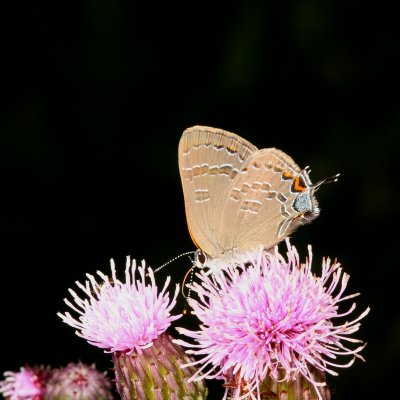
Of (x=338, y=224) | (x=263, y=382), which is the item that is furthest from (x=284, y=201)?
(x=338, y=224)

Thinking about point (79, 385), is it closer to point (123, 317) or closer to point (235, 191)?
point (123, 317)

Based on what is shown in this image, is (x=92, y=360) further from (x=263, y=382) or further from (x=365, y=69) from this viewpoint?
(x=365, y=69)

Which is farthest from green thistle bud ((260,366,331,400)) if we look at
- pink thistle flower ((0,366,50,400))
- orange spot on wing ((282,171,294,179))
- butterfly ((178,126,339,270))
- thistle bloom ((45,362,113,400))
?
pink thistle flower ((0,366,50,400))

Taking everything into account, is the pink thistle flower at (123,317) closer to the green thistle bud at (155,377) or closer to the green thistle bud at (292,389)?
the green thistle bud at (155,377)

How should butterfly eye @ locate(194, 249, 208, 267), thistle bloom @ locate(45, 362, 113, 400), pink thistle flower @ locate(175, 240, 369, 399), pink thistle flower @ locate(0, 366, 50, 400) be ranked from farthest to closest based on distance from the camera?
pink thistle flower @ locate(0, 366, 50, 400) → thistle bloom @ locate(45, 362, 113, 400) → butterfly eye @ locate(194, 249, 208, 267) → pink thistle flower @ locate(175, 240, 369, 399)

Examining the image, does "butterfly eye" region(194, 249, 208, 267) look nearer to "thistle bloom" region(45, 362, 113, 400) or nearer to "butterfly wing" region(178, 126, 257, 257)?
"butterfly wing" region(178, 126, 257, 257)
